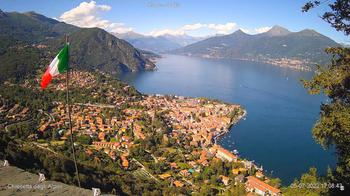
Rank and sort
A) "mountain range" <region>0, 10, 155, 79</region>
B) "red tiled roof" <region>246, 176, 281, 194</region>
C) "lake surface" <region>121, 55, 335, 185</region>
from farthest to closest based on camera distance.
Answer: "mountain range" <region>0, 10, 155, 79</region> < "lake surface" <region>121, 55, 335, 185</region> < "red tiled roof" <region>246, 176, 281, 194</region>

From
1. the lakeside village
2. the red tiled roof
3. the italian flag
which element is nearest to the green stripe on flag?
the italian flag

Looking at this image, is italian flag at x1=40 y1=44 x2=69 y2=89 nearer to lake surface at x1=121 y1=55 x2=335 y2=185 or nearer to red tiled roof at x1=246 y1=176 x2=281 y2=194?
red tiled roof at x1=246 y1=176 x2=281 y2=194

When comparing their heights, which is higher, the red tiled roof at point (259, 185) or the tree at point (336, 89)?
the tree at point (336, 89)

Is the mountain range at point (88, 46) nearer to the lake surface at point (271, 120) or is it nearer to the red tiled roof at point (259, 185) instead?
the lake surface at point (271, 120)

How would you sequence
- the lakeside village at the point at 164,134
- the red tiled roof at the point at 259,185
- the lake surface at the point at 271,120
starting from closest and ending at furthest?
the red tiled roof at the point at 259,185
the lakeside village at the point at 164,134
the lake surface at the point at 271,120

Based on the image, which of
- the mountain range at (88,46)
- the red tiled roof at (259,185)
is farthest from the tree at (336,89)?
the mountain range at (88,46)

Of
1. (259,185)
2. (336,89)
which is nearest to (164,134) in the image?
(259,185)
